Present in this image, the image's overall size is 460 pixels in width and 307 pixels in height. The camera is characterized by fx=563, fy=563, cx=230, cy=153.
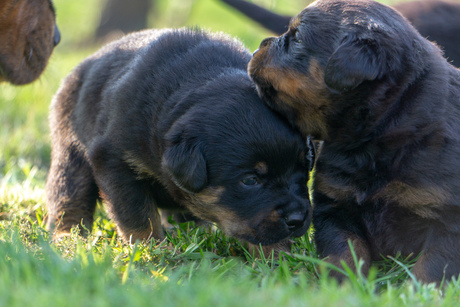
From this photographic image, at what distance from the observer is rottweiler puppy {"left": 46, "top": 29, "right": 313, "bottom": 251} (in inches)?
116

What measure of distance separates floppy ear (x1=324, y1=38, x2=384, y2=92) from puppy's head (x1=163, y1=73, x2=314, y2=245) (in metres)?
0.39

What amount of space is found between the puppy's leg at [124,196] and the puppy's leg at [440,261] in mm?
1547

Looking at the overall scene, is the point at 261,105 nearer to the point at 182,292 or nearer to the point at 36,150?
the point at 182,292

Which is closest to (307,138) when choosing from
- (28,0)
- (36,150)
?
(28,0)

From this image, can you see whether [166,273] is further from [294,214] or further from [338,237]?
[338,237]

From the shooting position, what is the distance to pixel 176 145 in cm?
297

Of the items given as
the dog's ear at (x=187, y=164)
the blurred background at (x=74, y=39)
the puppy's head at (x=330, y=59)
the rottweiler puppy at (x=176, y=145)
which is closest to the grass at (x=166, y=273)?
the rottweiler puppy at (x=176, y=145)

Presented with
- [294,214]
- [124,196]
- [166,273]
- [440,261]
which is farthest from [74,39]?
[440,261]

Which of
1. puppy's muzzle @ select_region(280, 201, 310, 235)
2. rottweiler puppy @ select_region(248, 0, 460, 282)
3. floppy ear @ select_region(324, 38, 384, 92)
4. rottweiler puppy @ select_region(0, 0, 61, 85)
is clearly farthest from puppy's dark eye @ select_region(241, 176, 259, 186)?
rottweiler puppy @ select_region(0, 0, 61, 85)

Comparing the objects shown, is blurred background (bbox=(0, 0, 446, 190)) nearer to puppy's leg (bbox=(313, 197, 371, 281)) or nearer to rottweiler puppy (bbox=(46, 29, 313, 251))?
rottweiler puppy (bbox=(46, 29, 313, 251))

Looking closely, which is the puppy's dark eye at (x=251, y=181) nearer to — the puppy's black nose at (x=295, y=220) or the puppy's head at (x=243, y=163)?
the puppy's head at (x=243, y=163)

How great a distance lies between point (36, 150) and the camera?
19.6ft

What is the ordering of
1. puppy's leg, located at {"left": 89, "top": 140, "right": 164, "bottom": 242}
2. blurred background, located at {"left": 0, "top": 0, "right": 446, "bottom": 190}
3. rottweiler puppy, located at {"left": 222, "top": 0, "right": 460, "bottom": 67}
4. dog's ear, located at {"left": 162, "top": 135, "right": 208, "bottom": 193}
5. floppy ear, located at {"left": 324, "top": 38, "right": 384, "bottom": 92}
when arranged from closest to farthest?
1. floppy ear, located at {"left": 324, "top": 38, "right": 384, "bottom": 92}
2. dog's ear, located at {"left": 162, "top": 135, "right": 208, "bottom": 193}
3. puppy's leg, located at {"left": 89, "top": 140, "right": 164, "bottom": 242}
4. rottweiler puppy, located at {"left": 222, "top": 0, "right": 460, "bottom": 67}
5. blurred background, located at {"left": 0, "top": 0, "right": 446, "bottom": 190}

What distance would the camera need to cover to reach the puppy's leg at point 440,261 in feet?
8.61
